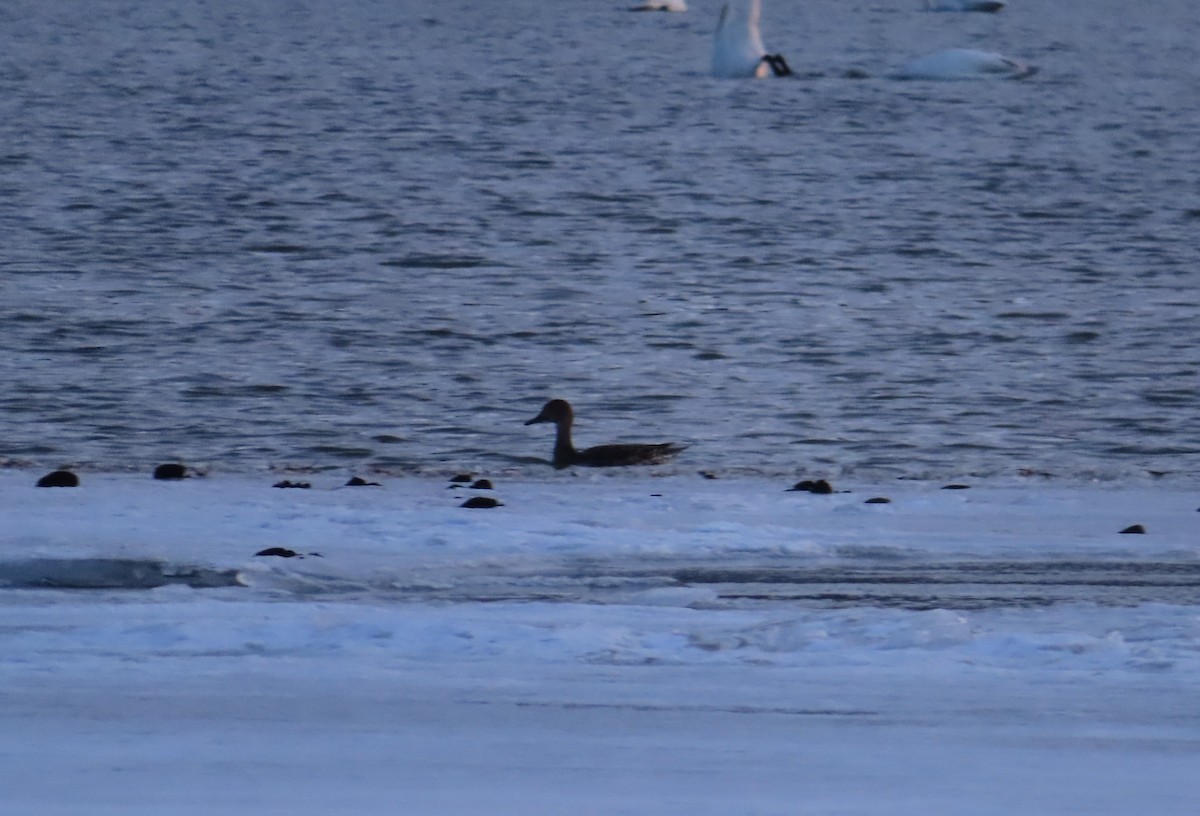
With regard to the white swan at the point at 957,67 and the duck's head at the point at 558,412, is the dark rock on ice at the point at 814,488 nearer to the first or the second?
the duck's head at the point at 558,412

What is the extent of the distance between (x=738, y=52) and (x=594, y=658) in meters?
29.7

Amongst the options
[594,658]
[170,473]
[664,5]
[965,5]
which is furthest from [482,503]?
[664,5]

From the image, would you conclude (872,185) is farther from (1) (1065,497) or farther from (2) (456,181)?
(1) (1065,497)

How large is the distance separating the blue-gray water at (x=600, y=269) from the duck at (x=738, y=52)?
595 millimetres

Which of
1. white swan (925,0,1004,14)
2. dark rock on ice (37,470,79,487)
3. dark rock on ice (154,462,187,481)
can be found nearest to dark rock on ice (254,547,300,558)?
dark rock on ice (37,470,79,487)

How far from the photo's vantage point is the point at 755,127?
28562 mm

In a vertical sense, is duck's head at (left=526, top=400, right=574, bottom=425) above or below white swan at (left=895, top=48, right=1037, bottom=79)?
above

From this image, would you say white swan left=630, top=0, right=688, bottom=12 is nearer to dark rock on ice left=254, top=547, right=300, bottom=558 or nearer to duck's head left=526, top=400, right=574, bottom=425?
duck's head left=526, top=400, right=574, bottom=425

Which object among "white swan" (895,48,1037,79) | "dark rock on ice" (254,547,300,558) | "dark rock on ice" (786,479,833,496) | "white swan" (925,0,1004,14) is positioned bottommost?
"white swan" (925,0,1004,14)

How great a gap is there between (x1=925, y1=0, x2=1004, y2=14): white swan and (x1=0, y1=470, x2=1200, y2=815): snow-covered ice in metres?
47.0

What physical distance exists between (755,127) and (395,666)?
24062mm

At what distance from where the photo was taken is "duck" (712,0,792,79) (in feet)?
109

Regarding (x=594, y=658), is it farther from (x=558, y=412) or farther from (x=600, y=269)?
(x=600, y=269)

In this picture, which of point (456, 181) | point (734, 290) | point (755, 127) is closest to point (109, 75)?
point (755, 127)
